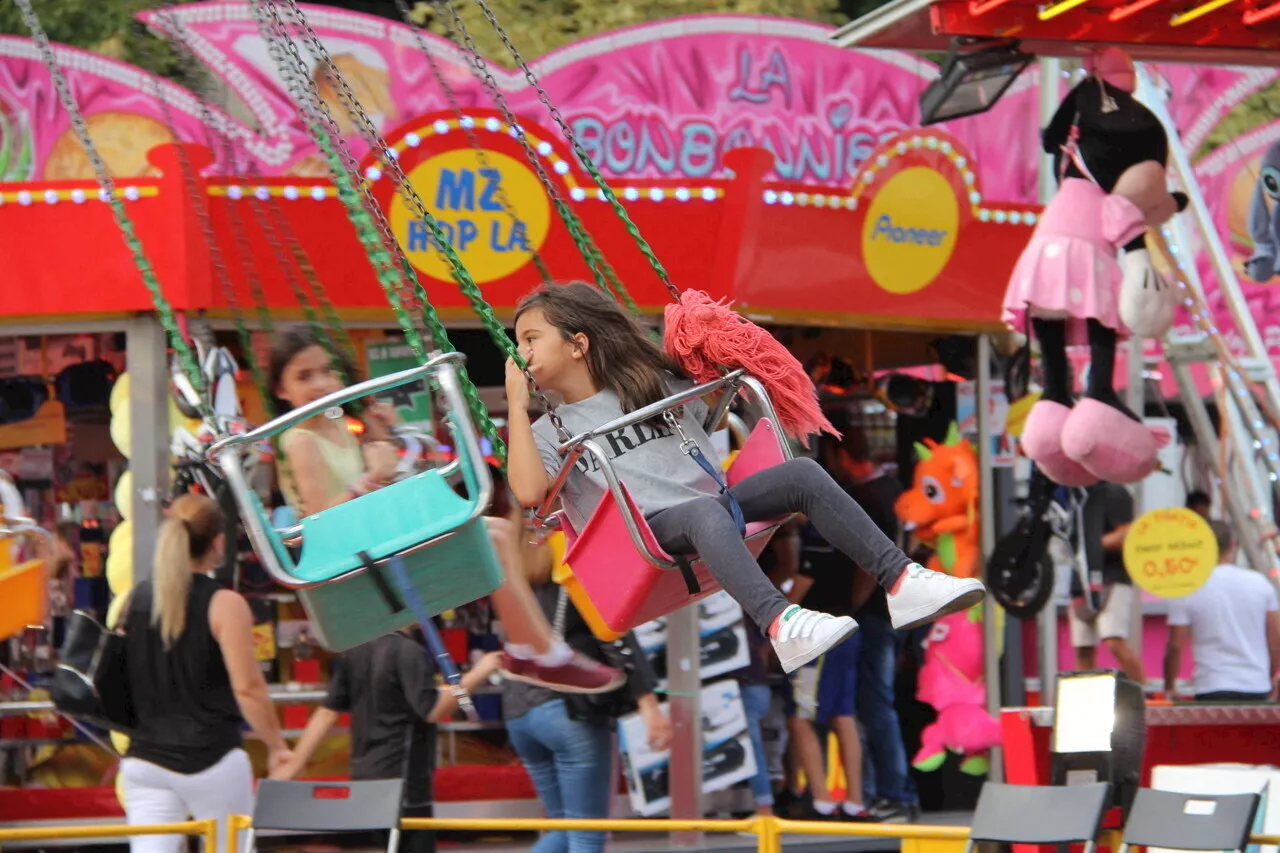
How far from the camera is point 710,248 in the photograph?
8477 mm

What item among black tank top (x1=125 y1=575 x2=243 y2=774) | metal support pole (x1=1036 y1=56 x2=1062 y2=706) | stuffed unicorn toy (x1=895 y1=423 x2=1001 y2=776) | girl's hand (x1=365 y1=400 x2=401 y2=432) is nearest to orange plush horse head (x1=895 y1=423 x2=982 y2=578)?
stuffed unicorn toy (x1=895 y1=423 x2=1001 y2=776)

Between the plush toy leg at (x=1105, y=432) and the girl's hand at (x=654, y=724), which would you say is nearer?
the girl's hand at (x=654, y=724)

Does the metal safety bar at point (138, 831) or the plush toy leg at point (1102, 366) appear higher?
the plush toy leg at point (1102, 366)

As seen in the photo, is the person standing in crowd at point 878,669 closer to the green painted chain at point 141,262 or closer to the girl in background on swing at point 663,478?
the girl in background on swing at point 663,478

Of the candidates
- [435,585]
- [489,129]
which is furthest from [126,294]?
[435,585]

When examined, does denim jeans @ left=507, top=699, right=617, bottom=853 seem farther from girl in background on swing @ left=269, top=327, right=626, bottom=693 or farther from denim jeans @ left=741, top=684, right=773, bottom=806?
denim jeans @ left=741, top=684, right=773, bottom=806

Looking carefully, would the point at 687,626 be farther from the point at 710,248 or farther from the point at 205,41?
the point at 205,41

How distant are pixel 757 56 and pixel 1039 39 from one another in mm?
3451

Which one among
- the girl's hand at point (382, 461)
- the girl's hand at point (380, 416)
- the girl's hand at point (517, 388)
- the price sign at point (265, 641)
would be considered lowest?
the price sign at point (265, 641)

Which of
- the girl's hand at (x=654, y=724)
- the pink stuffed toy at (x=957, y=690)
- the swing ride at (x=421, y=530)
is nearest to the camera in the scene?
the swing ride at (x=421, y=530)

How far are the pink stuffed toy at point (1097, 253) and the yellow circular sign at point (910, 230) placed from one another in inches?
63.9

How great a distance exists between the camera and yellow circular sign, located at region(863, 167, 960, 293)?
879cm

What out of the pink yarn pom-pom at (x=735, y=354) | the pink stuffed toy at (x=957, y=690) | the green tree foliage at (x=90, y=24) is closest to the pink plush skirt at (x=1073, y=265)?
the pink stuffed toy at (x=957, y=690)

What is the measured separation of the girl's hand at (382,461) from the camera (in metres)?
4.81
